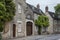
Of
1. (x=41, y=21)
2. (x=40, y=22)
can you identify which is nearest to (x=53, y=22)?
(x=41, y=21)

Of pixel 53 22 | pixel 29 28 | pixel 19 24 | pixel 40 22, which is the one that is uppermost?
pixel 19 24

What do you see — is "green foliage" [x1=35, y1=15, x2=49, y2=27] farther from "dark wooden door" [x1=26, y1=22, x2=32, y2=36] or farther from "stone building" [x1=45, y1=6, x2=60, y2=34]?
"stone building" [x1=45, y1=6, x2=60, y2=34]

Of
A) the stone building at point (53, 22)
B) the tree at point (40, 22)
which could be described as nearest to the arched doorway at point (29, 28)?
the tree at point (40, 22)

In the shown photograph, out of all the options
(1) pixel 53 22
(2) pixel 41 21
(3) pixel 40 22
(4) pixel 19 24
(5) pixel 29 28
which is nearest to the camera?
(4) pixel 19 24

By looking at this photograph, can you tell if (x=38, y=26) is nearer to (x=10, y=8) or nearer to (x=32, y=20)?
(x=32, y=20)

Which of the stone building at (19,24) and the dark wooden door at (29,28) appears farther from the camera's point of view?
the dark wooden door at (29,28)

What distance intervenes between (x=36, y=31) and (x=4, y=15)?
25235 mm

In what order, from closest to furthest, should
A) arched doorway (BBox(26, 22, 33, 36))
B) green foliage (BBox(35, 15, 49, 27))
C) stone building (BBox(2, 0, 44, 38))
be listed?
stone building (BBox(2, 0, 44, 38))
arched doorway (BBox(26, 22, 33, 36))
green foliage (BBox(35, 15, 49, 27))

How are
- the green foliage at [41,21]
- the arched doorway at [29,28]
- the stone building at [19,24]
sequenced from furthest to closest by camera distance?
the green foliage at [41,21], the arched doorway at [29,28], the stone building at [19,24]

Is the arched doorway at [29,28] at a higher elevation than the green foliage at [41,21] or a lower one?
lower

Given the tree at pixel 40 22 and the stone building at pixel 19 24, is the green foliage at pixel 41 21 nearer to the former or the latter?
the tree at pixel 40 22

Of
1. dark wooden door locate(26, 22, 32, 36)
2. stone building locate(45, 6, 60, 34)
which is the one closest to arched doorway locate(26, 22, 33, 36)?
dark wooden door locate(26, 22, 32, 36)

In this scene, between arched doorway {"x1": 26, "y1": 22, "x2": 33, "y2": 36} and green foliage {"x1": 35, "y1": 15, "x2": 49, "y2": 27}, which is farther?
green foliage {"x1": 35, "y1": 15, "x2": 49, "y2": 27}

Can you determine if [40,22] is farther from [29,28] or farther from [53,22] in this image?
[53,22]
